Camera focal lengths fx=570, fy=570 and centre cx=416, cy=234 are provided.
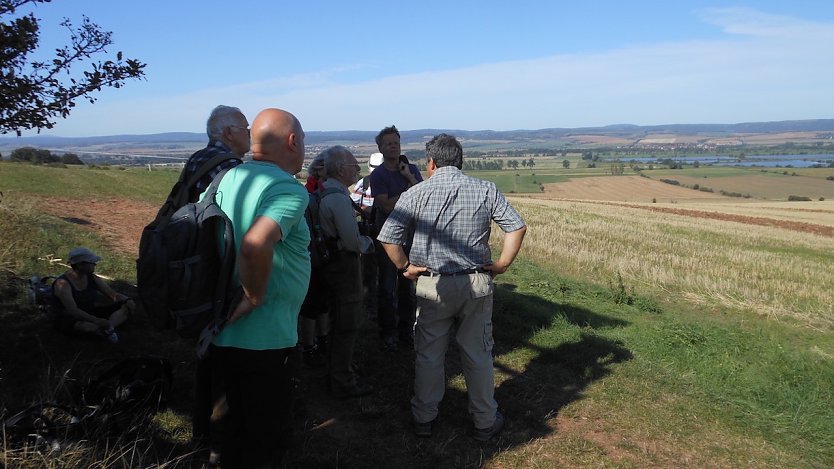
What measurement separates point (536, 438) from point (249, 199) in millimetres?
2583

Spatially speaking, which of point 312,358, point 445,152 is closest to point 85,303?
point 312,358

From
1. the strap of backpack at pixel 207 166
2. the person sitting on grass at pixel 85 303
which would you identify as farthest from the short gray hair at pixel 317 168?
the person sitting on grass at pixel 85 303

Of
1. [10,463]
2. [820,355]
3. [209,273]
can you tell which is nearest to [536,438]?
[209,273]

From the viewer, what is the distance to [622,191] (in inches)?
2226

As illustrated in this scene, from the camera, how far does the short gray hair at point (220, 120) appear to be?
11.2 feet

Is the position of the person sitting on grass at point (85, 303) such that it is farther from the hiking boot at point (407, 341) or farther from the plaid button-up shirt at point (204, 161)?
the hiking boot at point (407, 341)

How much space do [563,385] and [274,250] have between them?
313cm

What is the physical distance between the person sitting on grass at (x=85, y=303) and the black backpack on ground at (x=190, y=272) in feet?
9.33

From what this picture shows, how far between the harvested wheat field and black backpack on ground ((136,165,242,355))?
150 ft

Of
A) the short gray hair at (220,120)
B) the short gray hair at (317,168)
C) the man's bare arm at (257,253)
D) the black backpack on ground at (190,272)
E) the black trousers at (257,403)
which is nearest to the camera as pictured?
the man's bare arm at (257,253)

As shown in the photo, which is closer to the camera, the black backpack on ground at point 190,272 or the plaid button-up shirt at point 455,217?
the black backpack on ground at point 190,272

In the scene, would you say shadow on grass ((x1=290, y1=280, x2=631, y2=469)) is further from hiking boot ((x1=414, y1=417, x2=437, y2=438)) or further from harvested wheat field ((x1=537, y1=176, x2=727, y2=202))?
harvested wheat field ((x1=537, y1=176, x2=727, y2=202))

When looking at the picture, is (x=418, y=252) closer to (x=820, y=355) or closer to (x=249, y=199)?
(x=249, y=199)

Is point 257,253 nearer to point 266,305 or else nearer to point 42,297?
point 266,305
